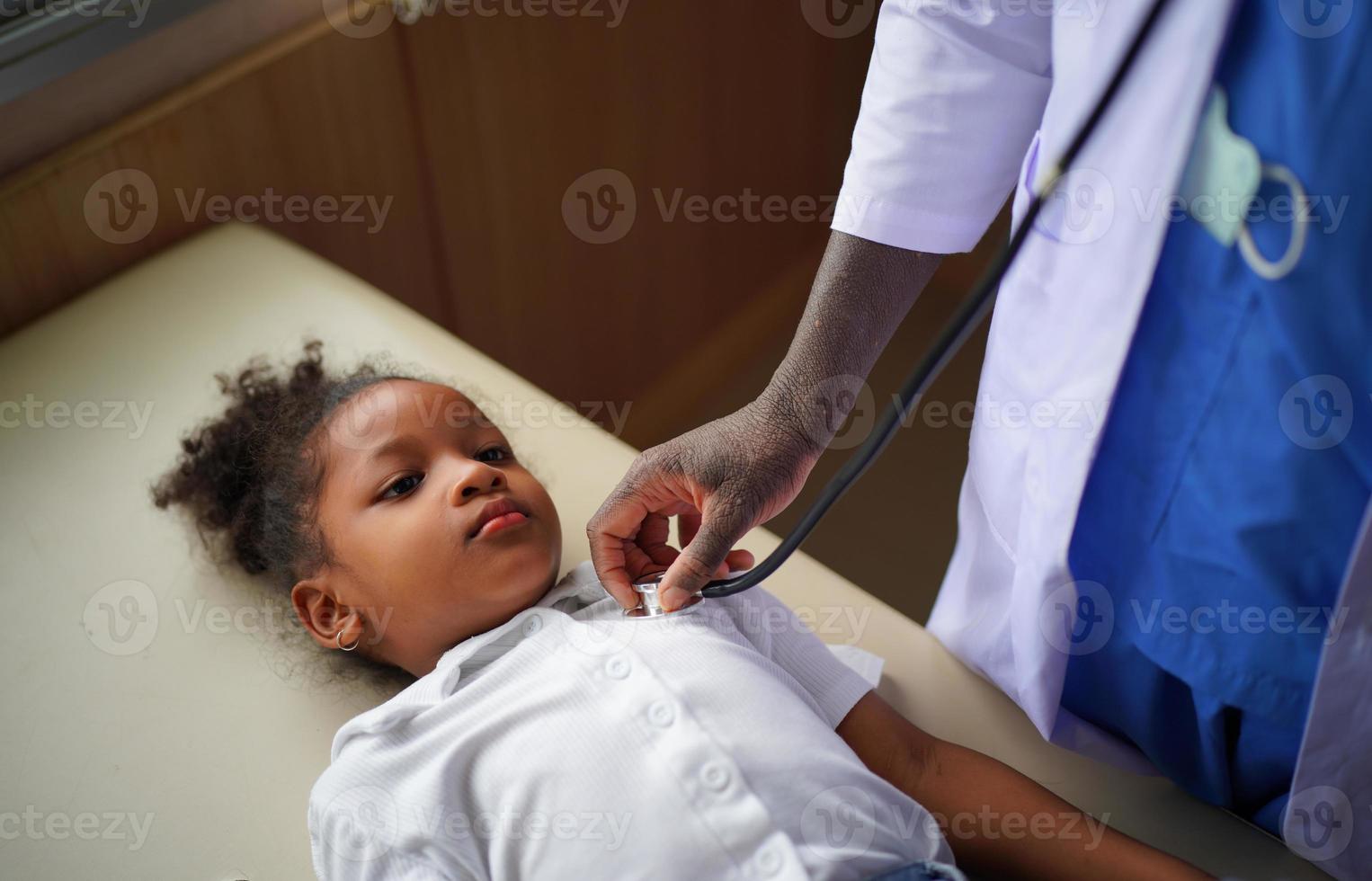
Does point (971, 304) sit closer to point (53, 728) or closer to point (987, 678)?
point (987, 678)

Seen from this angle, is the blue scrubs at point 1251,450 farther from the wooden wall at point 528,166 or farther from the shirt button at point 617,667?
the wooden wall at point 528,166

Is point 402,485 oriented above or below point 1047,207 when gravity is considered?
below

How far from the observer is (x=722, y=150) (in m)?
2.29

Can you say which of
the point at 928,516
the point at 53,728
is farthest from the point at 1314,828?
the point at 928,516

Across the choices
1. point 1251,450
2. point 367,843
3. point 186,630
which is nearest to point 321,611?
point 186,630

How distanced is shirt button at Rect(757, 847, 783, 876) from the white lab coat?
28cm

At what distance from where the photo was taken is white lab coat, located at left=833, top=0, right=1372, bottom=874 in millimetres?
777

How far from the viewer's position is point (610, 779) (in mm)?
871

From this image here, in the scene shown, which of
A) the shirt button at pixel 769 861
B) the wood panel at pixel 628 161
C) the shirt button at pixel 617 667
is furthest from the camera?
the wood panel at pixel 628 161

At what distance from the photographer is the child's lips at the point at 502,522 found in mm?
1021

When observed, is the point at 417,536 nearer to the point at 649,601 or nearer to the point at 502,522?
the point at 502,522

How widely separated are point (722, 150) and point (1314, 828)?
67.8 inches

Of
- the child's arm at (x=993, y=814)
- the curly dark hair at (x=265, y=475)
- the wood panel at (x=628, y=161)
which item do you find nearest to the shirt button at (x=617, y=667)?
the child's arm at (x=993, y=814)

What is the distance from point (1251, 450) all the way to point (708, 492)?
40 cm
